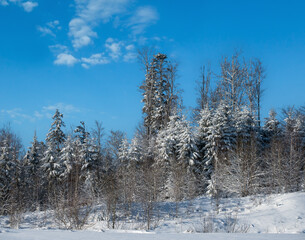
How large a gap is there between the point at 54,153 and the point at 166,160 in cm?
1350

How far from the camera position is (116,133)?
112 ft

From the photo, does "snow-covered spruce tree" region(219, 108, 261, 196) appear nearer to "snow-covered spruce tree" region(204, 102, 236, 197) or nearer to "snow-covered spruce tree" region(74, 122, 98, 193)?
"snow-covered spruce tree" region(204, 102, 236, 197)

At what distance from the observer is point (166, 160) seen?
77.4ft

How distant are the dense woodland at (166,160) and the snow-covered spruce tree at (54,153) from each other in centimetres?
11

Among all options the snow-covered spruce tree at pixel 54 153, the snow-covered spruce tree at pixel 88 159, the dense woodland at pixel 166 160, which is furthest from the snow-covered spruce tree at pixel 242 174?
the snow-covered spruce tree at pixel 54 153

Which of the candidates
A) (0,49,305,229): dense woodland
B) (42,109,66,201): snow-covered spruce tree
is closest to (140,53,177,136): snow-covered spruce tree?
(0,49,305,229): dense woodland

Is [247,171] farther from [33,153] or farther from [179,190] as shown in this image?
[33,153]

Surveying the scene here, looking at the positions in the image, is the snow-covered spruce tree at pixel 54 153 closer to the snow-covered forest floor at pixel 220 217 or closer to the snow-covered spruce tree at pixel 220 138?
the snow-covered forest floor at pixel 220 217

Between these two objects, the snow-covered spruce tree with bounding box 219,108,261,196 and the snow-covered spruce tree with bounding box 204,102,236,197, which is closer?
the snow-covered spruce tree with bounding box 219,108,261,196

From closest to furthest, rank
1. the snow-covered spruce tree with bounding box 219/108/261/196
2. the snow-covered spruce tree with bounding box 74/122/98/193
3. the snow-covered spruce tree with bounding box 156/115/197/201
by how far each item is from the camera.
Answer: the snow-covered spruce tree with bounding box 219/108/261/196, the snow-covered spruce tree with bounding box 156/115/197/201, the snow-covered spruce tree with bounding box 74/122/98/193

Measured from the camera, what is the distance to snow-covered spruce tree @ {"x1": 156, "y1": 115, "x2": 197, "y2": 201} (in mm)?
19281

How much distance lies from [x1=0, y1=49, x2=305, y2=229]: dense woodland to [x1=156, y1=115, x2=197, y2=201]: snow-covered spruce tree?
0.08 metres

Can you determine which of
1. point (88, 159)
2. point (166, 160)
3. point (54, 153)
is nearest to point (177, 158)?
point (166, 160)

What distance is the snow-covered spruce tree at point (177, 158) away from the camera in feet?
63.3
